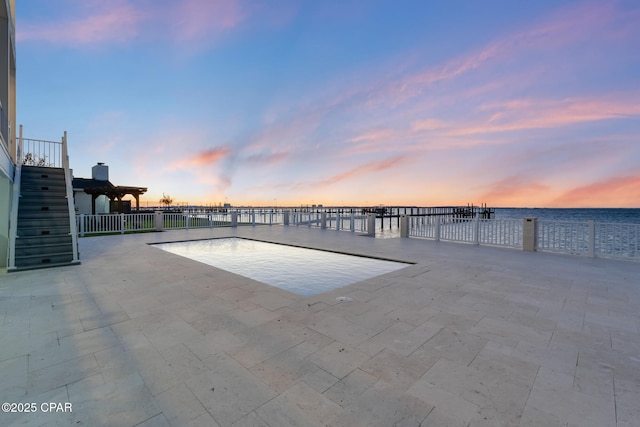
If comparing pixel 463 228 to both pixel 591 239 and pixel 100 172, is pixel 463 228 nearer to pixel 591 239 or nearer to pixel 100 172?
pixel 591 239

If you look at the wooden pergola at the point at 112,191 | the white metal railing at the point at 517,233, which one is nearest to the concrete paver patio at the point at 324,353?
the white metal railing at the point at 517,233

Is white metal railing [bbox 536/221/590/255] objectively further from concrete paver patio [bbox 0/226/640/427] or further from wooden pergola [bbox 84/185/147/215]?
wooden pergola [bbox 84/185/147/215]

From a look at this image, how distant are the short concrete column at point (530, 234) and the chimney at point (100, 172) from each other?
77.3 feet

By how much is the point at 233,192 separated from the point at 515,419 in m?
33.2

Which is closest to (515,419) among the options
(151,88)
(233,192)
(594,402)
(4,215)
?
(594,402)

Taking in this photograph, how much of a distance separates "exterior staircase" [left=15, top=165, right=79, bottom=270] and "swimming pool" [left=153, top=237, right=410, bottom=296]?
2.58 meters

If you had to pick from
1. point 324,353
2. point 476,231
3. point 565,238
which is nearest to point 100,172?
point 324,353

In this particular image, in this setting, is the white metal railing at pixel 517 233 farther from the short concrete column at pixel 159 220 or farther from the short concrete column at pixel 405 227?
the short concrete column at pixel 159 220

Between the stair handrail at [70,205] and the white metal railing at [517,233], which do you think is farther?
the white metal railing at [517,233]

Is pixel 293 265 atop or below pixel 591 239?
below

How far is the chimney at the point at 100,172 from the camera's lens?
1759 cm

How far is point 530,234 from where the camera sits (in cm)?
757

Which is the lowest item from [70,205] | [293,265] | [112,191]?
[293,265]

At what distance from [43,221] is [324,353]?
320 inches
